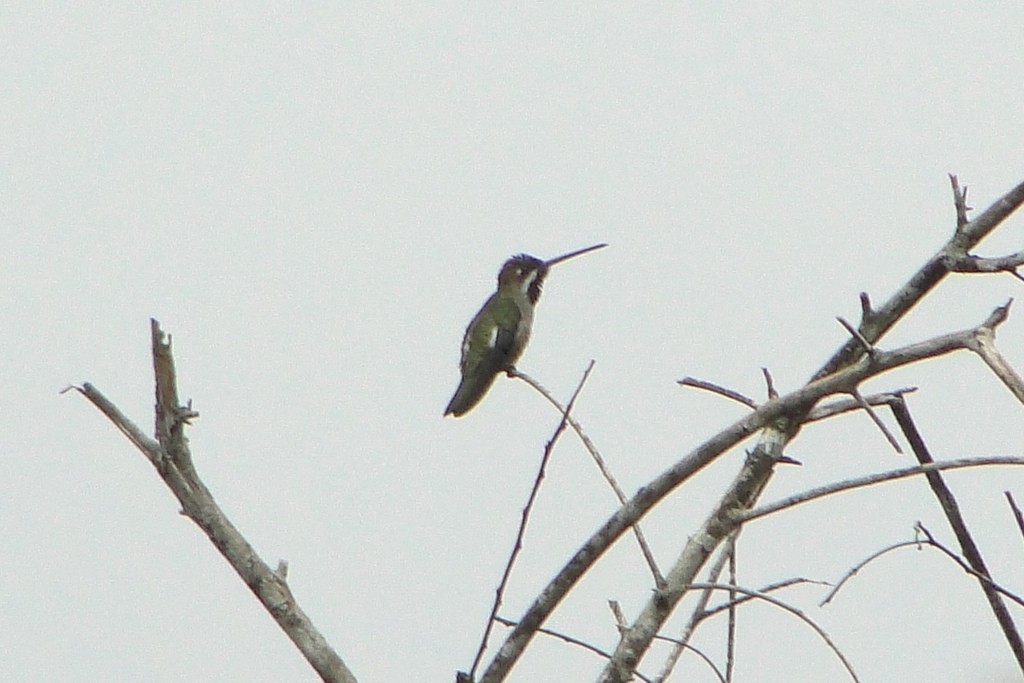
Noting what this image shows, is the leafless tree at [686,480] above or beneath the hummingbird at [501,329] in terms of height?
beneath

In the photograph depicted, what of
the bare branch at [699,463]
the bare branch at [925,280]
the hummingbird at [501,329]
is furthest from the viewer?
the hummingbird at [501,329]

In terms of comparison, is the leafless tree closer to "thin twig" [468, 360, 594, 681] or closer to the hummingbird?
"thin twig" [468, 360, 594, 681]

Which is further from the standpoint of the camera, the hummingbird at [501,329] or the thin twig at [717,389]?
the hummingbird at [501,329]

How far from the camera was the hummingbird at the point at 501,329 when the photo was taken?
283 inches

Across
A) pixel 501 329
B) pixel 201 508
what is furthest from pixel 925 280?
pixel 501 329

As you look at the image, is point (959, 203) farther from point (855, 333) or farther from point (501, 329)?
point (501, 329)

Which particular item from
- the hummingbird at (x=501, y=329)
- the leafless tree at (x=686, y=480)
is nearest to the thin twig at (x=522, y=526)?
the leafless tree at (x=686, y=480)

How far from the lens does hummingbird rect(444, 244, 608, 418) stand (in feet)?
23.6

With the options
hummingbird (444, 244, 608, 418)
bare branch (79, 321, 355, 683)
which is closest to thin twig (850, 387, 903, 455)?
bare branch (79, 321, 355, 683)

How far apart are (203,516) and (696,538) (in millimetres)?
838

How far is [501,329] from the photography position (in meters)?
7.37

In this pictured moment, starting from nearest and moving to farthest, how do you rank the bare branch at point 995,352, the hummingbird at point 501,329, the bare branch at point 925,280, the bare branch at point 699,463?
1. the bare branch at point 995,352
2. the bare branch at point 699,463
3. the bare branch at point 925,280
4. the hummingbird at point 501,329

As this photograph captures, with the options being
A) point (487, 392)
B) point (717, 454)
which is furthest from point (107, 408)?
point (487, 392)

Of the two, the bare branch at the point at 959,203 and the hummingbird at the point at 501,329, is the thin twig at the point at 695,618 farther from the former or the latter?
the hummingbird at the point at 501,329
